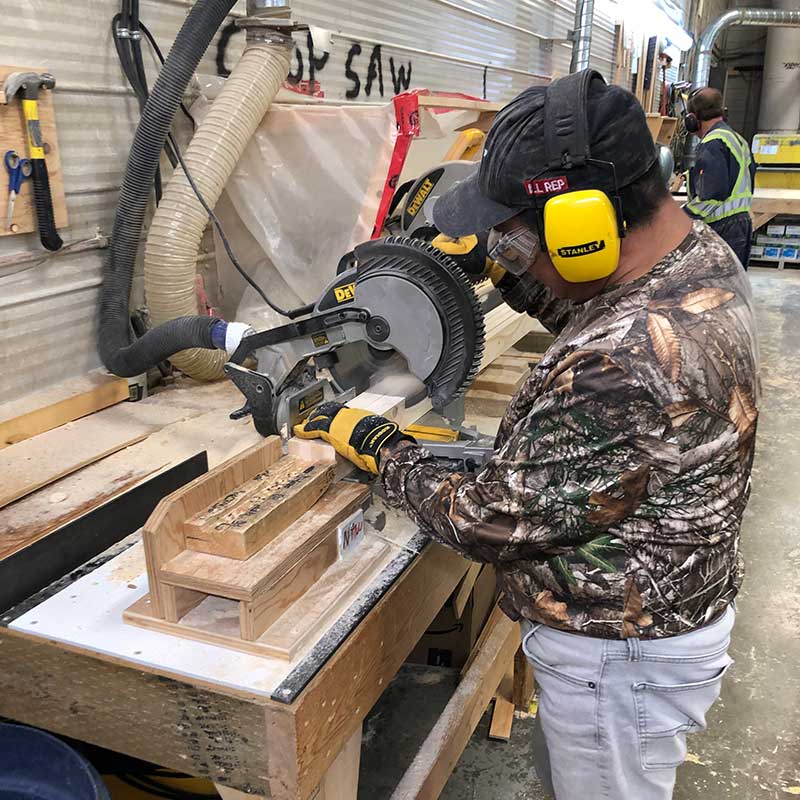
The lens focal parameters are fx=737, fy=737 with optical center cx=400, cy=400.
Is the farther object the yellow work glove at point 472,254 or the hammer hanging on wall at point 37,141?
the hammer hanging on wall at point 37,141

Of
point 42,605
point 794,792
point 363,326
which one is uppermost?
point 363,326

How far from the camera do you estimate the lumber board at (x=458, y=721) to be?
5.05 ft

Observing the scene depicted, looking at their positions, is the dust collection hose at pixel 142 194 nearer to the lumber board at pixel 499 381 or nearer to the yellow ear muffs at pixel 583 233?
the lumber board at pixel 499 381

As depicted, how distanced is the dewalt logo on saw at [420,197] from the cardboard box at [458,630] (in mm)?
1119

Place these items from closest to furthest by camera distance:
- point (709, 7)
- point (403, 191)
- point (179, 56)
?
1. point (179, 56)
2. point (403, 191)
3. point (709, 7)

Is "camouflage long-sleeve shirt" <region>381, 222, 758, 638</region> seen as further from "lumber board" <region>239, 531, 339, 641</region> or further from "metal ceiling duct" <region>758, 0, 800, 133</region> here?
"metal ceiling duct" <region>758, 0, 800, 133</region>

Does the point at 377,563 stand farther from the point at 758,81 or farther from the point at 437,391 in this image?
the point at 758,81

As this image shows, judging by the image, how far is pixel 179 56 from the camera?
2064 millimetres

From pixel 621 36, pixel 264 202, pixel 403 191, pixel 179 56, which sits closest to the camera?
pixel 179 56

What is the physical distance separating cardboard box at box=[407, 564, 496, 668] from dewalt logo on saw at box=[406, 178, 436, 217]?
44.1 inches

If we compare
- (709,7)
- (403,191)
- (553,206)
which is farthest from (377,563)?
(709,7)

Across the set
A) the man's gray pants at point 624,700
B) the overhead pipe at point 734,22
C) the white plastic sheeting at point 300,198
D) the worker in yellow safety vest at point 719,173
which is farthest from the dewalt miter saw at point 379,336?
the overhead pipe at point 734,22

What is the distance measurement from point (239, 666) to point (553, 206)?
767 mm

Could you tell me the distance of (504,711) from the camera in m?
2.30
